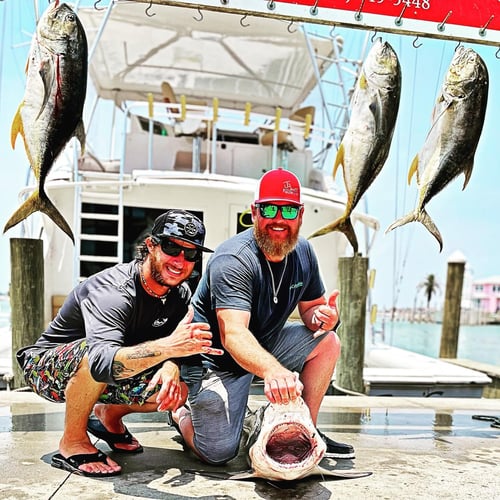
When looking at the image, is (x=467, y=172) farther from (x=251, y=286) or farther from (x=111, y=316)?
(x=111, y=316)

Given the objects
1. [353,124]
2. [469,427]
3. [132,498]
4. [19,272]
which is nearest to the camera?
[132,498]

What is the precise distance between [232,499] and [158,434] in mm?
1131

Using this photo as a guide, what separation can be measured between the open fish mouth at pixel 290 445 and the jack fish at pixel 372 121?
1.12 m

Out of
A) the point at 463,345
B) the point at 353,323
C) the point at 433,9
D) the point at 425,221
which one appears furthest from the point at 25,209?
the point at 463,345

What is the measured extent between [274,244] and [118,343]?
0.82 m

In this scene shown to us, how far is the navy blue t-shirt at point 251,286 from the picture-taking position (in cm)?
265

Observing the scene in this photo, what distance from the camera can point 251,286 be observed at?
2.67 metres

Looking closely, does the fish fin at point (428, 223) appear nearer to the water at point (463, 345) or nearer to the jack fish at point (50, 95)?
the jack fish at point (50, 95)

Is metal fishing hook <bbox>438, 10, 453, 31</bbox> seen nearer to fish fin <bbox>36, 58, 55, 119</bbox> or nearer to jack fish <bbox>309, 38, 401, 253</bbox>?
jack fish <bbox>309, 38, 401, 253</bbox>

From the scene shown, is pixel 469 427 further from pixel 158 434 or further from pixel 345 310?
pixel 345 310

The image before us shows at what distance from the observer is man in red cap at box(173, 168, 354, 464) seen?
266 centimetres

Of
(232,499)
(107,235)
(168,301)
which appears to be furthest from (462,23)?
(107,235)

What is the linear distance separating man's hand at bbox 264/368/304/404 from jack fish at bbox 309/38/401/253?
43.7 inches

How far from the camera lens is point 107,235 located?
8.08 metres
